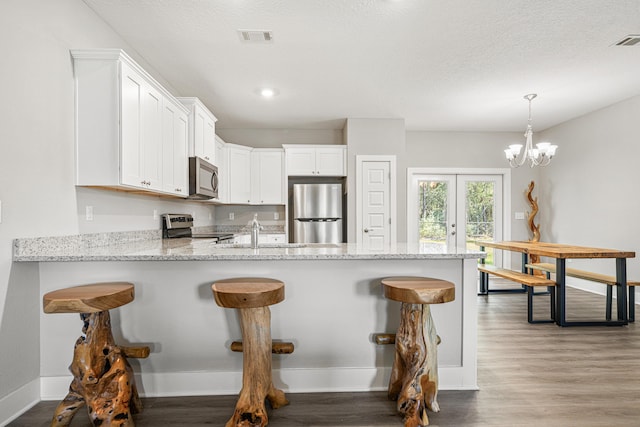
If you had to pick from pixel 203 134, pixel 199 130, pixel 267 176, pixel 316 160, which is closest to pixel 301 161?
pixel 316 160

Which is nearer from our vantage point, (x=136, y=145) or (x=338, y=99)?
(x=136, y=145)

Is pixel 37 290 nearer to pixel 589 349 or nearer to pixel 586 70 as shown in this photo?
pixel 589 349

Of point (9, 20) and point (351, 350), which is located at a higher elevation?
point (9, 20)

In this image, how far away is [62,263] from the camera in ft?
6.62

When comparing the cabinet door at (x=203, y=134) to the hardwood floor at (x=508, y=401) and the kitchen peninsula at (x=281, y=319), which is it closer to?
the kitchen peninsula at (x=281, y=319)

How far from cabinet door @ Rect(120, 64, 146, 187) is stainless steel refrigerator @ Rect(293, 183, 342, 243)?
274 cm

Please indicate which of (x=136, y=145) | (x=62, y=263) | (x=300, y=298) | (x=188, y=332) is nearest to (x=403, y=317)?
(x=300, y=298)

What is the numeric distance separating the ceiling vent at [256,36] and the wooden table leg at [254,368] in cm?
214

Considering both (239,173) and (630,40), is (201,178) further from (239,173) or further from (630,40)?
(630,40)

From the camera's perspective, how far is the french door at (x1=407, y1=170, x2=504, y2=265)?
6016 millimetres

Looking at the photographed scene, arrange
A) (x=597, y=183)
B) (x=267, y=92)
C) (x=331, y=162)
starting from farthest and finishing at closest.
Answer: (x=331, y=162), (x=597, y=183), (x=267, y=92)

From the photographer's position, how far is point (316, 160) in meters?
5.28

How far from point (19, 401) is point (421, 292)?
7.25 feet

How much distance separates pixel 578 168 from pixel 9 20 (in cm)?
640
